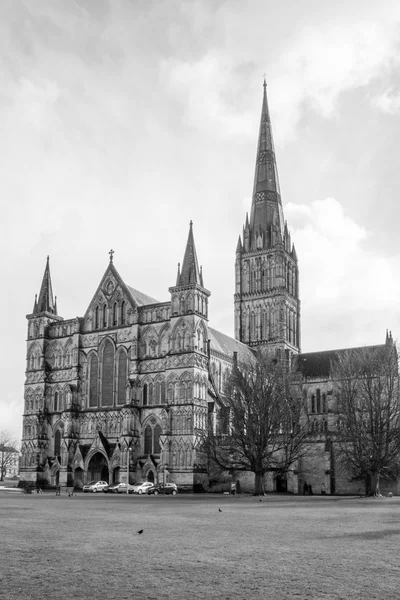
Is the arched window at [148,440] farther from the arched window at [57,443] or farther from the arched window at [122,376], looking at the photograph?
the arched window at [57,443]

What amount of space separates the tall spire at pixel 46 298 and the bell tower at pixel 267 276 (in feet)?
105

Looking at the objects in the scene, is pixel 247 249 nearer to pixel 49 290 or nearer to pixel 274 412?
pixel 49 290

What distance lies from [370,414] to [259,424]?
9461 millimetres

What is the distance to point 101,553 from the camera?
17.8m

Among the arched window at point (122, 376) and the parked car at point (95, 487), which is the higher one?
the arched window at point (122, 376)

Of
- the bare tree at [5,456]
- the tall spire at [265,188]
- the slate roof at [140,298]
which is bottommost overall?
the bare tree at [5,456]

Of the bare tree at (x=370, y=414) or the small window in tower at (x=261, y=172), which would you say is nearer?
the bare tree at (x=370, y=414)

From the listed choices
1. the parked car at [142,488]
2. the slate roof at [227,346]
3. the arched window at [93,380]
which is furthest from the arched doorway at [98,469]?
the slate roof at [227,346]

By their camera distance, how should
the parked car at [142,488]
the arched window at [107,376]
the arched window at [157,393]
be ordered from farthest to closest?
the arched window at [107,376]
the arched window at [157,393]
the parked car at [142,488]

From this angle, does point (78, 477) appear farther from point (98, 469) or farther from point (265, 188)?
point (265, 188)

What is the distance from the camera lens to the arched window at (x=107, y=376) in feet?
255

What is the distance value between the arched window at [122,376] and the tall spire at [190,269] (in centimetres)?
1079

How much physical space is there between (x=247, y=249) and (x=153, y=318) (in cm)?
3684

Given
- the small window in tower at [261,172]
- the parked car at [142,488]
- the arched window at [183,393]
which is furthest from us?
the small window in tower at [261,172]
